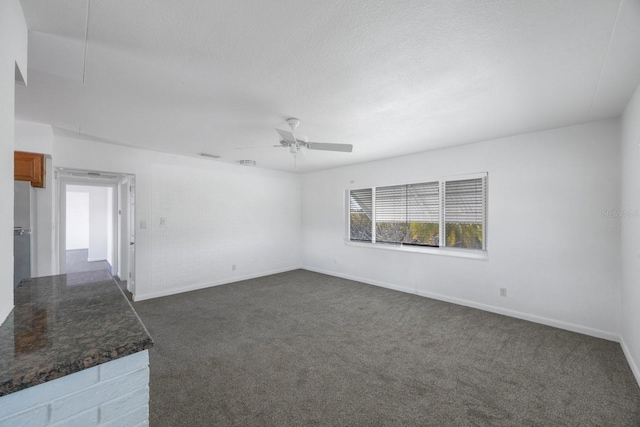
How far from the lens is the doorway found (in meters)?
4.53

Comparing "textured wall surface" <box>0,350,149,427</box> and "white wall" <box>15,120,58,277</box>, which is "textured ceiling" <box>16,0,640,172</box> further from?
"textured wall surface" <box>0,350,149,427</box>

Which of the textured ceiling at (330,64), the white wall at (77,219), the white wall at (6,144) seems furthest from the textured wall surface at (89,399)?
the white wall at (77,219)

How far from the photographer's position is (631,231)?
98.8 inches

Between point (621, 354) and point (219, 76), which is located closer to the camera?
point (219, 76)

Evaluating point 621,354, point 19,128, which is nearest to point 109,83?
point 19,128

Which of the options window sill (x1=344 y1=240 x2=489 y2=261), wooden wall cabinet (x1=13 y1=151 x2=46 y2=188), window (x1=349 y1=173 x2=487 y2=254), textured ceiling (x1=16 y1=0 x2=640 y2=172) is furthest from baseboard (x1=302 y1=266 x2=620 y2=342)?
wooden wall cabinet (x1=13 y1=151 x2=46 y2=188)

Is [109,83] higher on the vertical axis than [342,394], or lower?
higher

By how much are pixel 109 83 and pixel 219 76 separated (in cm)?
94

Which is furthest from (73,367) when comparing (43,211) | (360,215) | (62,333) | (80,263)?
(80,263)

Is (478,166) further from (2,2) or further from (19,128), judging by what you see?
(19,128)

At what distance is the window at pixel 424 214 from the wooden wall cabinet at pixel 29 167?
4.81 metres

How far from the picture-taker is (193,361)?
8.51 feet

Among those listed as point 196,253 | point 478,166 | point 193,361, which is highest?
point 478,166

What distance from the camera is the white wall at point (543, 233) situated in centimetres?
306
